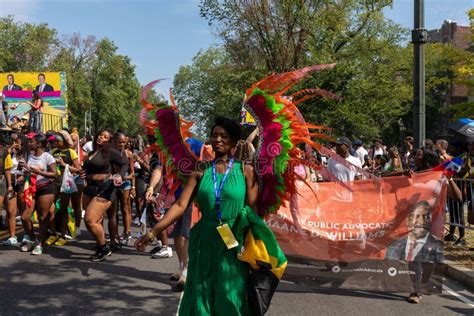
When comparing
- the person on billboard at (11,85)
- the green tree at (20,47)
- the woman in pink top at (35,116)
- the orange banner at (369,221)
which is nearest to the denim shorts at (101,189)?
the orange banner at (369,221)

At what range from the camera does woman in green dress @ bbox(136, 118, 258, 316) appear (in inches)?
132

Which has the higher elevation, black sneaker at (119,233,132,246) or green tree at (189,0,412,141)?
green tree at (189,0,412,141)

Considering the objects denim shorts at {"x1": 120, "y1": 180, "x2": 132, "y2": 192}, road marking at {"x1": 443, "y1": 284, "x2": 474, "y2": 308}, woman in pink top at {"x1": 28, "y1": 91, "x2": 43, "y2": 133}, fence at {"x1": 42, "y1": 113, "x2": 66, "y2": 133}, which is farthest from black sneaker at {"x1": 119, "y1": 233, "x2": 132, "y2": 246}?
fence at {"x1": 42, "y1": 113, "x2": 66, "y2": 133}

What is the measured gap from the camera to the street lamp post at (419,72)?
9.42m

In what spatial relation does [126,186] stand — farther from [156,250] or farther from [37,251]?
[37,251]

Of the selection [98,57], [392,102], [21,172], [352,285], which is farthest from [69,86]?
[352,285]

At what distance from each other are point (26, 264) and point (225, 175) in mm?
4778

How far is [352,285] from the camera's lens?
6012mm

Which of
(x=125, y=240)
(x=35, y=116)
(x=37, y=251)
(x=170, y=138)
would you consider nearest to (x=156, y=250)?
(x=125, y=240)

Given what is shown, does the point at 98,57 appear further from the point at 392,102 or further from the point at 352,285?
the point at 352,285

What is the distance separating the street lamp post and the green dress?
664 centimetres

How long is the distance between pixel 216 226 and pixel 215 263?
0.23 metres

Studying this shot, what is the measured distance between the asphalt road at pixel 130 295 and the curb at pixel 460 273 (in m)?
0.10

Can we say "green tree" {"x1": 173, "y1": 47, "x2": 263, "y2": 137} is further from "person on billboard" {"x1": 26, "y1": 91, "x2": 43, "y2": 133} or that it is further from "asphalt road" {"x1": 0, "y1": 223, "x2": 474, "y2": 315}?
"asphalt road" {"x1": 0, "y1": 223, "x2": 474, "y2": 315}
